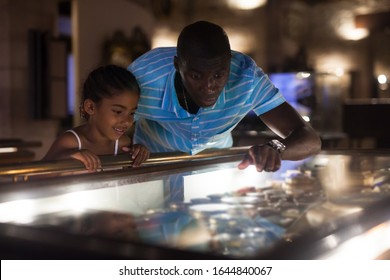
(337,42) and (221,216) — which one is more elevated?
(337,42)

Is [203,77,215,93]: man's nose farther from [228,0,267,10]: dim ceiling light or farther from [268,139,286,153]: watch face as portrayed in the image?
[228,0,267,10]: dim ceiling light

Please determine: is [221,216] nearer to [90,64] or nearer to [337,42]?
[90,64]

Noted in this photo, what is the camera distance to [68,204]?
1.29 meters

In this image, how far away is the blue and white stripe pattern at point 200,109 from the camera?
85.4 inches

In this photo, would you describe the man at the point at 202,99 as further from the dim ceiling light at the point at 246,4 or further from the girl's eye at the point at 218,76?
the dim ceiling light at the point at 246,4

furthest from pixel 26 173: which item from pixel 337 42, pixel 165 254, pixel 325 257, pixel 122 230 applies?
pixel 337 42

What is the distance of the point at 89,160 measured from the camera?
1669 millimetres

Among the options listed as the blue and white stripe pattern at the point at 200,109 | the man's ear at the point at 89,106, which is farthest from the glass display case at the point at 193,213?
the man's ear at the point at 89,106

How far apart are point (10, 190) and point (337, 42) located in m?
11.4

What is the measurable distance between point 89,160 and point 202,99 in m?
0.45

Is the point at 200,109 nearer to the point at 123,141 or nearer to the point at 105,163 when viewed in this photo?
the point at 105,163

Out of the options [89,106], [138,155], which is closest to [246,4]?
[89,106]

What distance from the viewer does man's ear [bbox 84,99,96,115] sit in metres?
2.41
